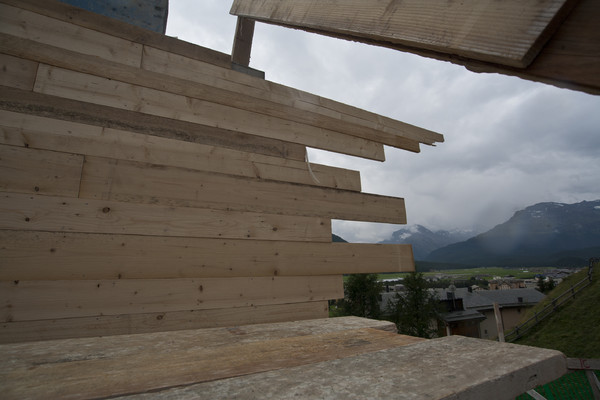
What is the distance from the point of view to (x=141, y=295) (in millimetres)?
1746

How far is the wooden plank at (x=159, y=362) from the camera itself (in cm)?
77

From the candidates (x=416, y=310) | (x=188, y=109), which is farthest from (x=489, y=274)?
(x=188, y=109)

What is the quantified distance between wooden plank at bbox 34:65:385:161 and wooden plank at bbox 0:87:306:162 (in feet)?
0.18

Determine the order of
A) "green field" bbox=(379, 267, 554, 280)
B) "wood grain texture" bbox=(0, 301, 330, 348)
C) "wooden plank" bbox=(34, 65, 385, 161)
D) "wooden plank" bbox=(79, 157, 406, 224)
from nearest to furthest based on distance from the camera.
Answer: "wood grain texture" bbox=(0, 301, 330, 348)
"wooden plank" bbox=(79, 157, 406, 224)
"wooden plank" bbox=(34, 65, 385, 161)
"green field" bbox=(379, 267, 554, 280)

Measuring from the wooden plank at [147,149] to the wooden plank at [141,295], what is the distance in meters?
0.82

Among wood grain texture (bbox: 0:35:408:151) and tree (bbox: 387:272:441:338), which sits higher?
wood grain texture (bbox: 0:35:408:151)

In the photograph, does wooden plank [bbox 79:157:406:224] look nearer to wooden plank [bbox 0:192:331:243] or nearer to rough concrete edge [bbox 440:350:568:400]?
wooden plank [bbox 0:192:331:243]

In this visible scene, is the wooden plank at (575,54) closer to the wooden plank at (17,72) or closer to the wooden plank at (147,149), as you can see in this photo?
the wooden plank at (147,149)

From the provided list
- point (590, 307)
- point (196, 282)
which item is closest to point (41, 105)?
point (196, 282)

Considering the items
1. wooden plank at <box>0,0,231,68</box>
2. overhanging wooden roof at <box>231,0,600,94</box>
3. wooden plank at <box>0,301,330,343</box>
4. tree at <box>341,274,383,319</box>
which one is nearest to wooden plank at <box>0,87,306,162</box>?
wooden plank at <box>0,0,231,68</box>

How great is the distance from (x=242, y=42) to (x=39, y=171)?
2084 mm

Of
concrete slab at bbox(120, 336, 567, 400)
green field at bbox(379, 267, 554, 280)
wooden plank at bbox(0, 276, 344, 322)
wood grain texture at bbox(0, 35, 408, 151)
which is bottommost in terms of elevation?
green field at bbox(379, 267, 554, 280)

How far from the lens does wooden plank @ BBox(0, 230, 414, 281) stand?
5.10ft

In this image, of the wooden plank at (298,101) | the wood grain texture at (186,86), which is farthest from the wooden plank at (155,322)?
the wooden plank at (298,101)
